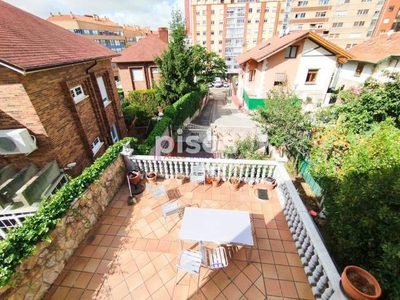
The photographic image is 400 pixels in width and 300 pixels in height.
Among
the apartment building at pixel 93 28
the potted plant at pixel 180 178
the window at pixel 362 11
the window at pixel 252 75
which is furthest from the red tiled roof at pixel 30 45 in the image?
the window at pixel 362 11

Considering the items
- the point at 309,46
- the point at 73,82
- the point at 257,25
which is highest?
the point at 257,25

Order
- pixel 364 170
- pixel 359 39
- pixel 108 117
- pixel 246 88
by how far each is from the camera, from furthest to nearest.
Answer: pixel 359 39
pixel 246 88
pixel 108 117
pixel 364 170

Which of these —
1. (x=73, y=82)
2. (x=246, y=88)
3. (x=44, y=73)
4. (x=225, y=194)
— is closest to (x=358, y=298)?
(x=225, y=194)

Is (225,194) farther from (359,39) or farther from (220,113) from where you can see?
(359,39)

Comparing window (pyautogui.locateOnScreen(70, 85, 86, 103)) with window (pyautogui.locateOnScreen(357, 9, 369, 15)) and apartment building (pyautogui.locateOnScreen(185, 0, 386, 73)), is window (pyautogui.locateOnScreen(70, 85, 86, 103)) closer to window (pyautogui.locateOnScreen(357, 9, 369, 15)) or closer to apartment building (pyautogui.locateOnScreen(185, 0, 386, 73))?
apartment building (pyautogui.locateOnScreen(185, 0, 386, 73))

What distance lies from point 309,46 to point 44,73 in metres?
22.9

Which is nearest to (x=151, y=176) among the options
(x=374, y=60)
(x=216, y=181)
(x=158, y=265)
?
(x=216, y=181)

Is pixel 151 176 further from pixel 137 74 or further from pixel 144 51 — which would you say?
pixel 144 51

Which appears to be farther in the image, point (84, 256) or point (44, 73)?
point (44, 73)

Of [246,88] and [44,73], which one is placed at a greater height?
[44,73]

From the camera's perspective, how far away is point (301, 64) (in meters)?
20.0

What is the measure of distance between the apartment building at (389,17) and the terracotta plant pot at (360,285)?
6947cm

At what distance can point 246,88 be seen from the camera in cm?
2609

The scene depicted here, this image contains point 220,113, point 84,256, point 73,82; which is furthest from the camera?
point 220,113
